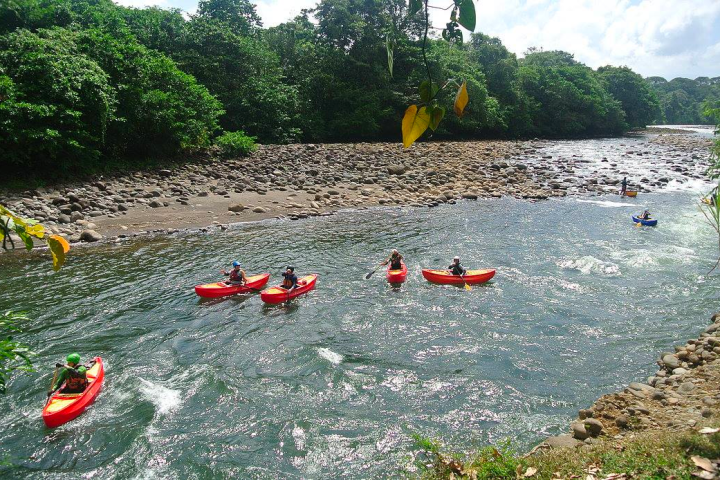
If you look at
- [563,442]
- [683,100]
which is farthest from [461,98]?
[683,100]

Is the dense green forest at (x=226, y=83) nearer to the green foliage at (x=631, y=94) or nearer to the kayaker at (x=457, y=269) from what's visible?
the kayaker at (x=457, y=269)

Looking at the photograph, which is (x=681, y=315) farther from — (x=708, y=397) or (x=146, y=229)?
(x=146, y=229)

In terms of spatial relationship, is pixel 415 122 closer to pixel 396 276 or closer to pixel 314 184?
pixel 396 276

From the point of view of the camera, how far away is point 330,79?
3850 cm

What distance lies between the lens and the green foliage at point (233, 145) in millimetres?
26453

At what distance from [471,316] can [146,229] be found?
1267 cm

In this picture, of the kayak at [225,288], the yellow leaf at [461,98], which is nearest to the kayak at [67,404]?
the kayak at [225,288]

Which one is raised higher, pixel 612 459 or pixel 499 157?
pixel 499 157

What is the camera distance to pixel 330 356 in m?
9.55

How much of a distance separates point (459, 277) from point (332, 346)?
4.77 meters

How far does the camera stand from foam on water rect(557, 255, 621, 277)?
14.0 meters

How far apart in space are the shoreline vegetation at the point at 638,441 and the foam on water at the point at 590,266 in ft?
19.0

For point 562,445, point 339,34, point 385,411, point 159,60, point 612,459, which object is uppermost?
point 339,34

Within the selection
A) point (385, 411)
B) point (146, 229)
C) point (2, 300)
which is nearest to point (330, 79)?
point (146, 229)
